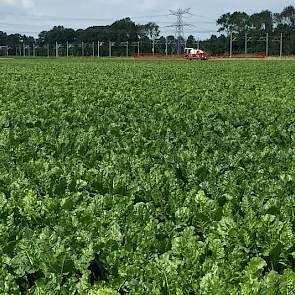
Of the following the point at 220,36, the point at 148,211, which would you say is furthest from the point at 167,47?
the point at 148,211

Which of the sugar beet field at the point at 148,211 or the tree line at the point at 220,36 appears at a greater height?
the tree line at the point at 220,36

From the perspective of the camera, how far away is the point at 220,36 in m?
96.8

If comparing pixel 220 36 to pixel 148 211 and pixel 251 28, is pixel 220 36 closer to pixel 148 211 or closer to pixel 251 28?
pixel 251 28

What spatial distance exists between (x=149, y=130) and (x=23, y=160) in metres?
2.36

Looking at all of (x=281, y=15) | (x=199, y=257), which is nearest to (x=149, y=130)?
(x=199, y=257)

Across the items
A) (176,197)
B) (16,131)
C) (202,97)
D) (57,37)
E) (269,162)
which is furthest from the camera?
(57,37)

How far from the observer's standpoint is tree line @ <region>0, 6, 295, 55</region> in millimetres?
83125

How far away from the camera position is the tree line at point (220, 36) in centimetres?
8312

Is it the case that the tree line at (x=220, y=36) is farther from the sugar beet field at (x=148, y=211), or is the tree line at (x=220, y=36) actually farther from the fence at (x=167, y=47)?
Answer: the sugar beet field at (x=148, y=211)

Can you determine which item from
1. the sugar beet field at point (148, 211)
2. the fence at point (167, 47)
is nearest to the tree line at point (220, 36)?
the fence at point (167, 47)

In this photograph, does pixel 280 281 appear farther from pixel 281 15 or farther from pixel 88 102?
pixel 281 15

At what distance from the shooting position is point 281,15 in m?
103

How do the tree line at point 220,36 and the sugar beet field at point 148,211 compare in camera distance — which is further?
the tree line at point 220,36

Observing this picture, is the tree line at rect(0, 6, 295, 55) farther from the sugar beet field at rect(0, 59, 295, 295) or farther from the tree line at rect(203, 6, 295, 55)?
the sugar beet field at rect(0, 59, 295, 295)
